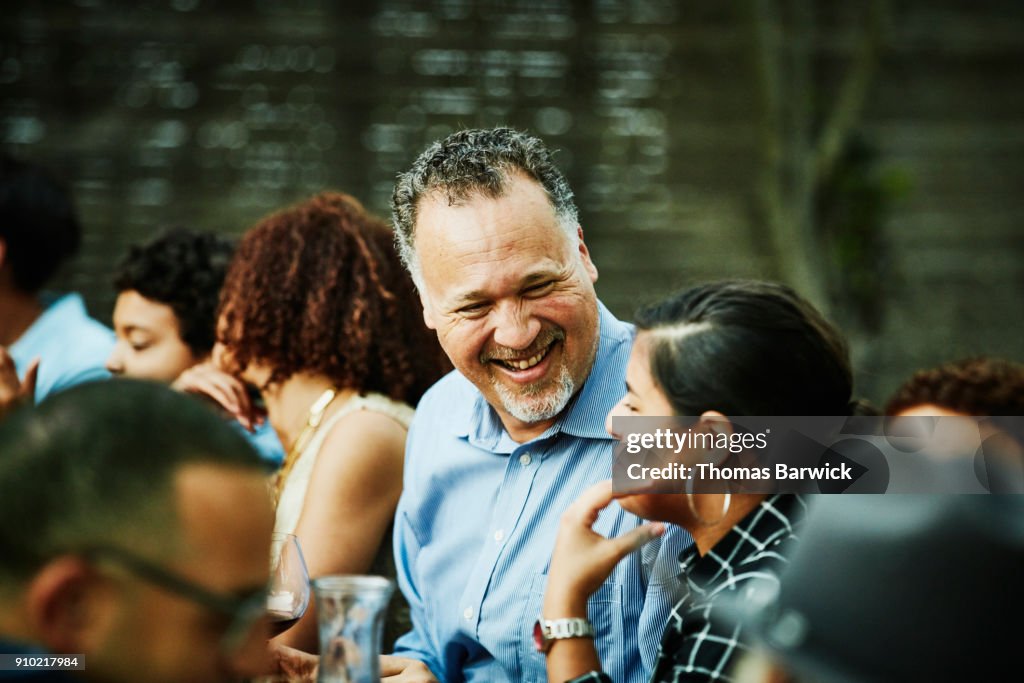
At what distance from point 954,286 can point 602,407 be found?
4543 mm

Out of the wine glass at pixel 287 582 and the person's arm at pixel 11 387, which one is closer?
the wine glass at pixel 287 582

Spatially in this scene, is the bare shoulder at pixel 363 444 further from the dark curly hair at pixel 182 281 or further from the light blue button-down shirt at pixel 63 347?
the light blue button-down shirt at pixel 63 347

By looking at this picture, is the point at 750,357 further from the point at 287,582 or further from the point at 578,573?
the point at 287,582

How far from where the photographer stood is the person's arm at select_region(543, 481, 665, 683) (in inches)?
63.4

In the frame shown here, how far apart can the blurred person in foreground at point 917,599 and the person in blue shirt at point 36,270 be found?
3.09m

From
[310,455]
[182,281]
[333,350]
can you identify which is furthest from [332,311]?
[182,281]

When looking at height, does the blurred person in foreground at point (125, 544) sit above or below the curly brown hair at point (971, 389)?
below

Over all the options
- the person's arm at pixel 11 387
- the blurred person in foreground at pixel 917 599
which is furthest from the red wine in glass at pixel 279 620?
the person's arm at pixel 11 387

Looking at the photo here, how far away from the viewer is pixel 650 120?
5773 millimetres

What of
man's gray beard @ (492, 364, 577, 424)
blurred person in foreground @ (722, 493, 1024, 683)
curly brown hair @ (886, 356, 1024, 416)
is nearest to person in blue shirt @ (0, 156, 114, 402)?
man's gray beard @ (492, 364, 577, 424)

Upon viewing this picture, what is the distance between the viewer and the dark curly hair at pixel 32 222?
3.69 m

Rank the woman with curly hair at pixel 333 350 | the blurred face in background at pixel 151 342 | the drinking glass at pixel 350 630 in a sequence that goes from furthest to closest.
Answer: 1. the blurred face in background at pixel 151 342
2. the woman with curly hair at pixel 333 350
3. the drinking glass at pixel 350 630

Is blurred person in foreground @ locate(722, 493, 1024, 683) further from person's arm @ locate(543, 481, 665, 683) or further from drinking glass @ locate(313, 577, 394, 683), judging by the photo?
person's arm @ locate(543, 481, 665, 683)

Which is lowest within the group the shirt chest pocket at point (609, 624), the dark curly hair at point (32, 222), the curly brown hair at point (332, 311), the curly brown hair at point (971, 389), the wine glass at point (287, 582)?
the shirt chest pocket at point (609, 624)
